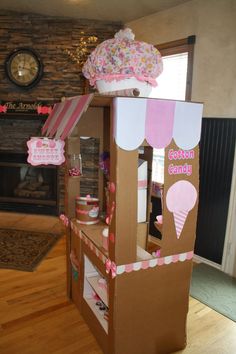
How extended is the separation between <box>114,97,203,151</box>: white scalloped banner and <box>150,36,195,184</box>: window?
1.24 meters

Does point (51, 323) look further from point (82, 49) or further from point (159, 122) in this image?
point (82, 49)

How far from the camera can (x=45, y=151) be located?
6.05ft

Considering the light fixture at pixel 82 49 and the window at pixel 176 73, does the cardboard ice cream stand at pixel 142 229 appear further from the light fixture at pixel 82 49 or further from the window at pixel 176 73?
the light fixture at pixel 82 49

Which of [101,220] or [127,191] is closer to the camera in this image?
[127,191]

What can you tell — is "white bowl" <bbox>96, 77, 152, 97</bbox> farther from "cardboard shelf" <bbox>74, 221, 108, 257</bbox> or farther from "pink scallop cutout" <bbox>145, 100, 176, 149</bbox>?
"cardboard shelf" <bbox>74, 221, 108, 257</bbox>

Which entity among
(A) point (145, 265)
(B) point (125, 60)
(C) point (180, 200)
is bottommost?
(A) point (145, 265)

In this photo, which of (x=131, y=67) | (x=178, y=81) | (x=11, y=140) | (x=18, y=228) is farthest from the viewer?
(x=11, y=140)

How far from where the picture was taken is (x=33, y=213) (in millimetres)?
4164

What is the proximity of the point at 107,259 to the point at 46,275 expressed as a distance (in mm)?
1336

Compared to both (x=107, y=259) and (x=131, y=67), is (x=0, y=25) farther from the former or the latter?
(x=107, y=259)

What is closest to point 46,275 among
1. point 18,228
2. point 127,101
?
point 18,228

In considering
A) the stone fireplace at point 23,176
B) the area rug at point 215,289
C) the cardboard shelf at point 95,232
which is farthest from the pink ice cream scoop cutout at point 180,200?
the stone fireplace at point 23,176

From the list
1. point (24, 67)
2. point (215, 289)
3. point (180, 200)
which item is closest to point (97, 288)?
point (180, 200)

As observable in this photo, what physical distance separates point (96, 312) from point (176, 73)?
2.49 m
